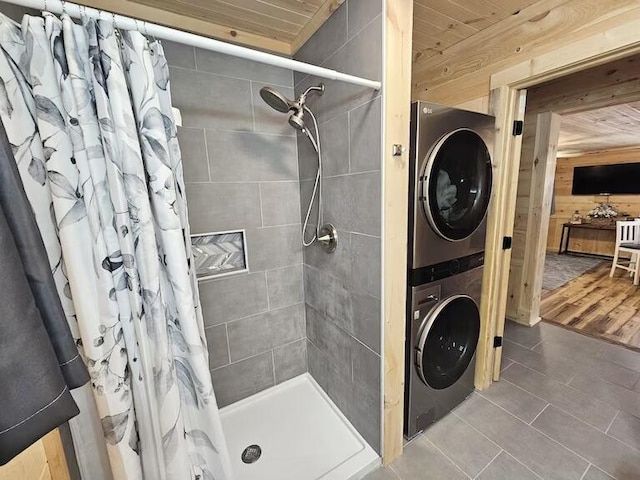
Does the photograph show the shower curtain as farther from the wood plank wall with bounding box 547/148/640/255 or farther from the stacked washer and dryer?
the wood plank wall with bounding box 547/148/640/255

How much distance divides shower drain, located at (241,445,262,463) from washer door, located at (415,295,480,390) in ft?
3.28

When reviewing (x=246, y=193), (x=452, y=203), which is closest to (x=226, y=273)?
(x=246, y=193)

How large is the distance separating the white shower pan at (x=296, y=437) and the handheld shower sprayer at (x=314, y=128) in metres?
1.07

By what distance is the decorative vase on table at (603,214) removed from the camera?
5.00m

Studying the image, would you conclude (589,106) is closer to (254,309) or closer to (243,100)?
(243,100)

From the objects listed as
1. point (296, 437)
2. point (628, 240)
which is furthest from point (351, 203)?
point (628, 240)

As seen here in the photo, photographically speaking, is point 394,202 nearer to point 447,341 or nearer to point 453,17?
point 447,341

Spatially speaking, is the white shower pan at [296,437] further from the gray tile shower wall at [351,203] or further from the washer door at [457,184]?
the washer door at [457,184]

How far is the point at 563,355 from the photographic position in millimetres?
2195

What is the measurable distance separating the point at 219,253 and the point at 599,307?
4063 millimetres

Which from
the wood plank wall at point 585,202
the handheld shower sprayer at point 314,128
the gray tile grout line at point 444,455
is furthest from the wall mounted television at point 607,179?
the handheld shower sprayer at point 314,128

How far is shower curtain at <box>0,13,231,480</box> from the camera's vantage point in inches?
26.4

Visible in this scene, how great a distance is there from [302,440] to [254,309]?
813 millimetres

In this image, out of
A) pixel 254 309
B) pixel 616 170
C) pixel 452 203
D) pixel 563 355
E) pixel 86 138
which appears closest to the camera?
pixel 86 138
